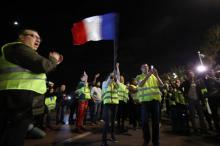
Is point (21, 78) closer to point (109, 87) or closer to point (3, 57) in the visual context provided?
point (3, 57)

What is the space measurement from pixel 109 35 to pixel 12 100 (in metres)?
6.89

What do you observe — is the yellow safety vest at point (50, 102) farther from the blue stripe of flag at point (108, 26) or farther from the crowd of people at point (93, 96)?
the blue stripe of flag at point (108, 26)

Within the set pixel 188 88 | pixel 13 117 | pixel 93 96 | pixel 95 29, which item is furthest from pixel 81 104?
pixel 13 117

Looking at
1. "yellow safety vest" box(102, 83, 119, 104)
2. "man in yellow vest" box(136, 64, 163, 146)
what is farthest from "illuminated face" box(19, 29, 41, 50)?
"yellow safety vest" box(102, 83, 119, 104)

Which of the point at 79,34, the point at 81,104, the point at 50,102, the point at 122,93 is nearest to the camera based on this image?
the point at 79,34

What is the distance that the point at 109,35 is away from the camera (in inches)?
366

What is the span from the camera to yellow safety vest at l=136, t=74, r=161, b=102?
6.19 metres

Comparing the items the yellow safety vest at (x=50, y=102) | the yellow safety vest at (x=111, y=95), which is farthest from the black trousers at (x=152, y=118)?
the yellow safety vest at (x=50, y=102)

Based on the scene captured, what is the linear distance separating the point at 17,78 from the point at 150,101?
13.1 ft

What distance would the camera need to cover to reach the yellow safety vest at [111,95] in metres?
7.22

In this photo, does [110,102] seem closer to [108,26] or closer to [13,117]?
[108,26]

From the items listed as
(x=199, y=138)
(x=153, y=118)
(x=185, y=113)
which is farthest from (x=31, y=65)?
(x=185, y=113)

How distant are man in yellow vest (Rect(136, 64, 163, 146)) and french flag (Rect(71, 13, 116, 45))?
122 inches

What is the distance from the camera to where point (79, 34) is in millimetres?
8805
